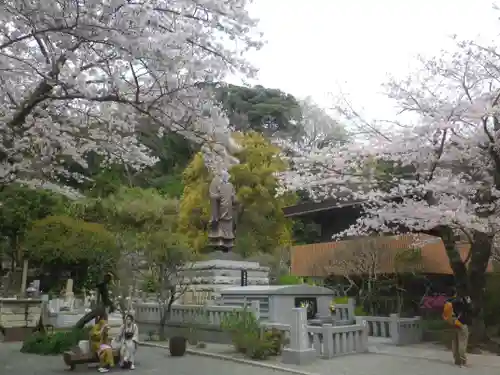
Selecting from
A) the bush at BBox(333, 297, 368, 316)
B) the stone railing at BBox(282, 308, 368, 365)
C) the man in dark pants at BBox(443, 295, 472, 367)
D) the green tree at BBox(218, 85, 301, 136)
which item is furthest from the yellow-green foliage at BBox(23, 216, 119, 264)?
the green tree at BBox(218, 85, 301, 136)

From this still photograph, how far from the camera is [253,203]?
1132 inches

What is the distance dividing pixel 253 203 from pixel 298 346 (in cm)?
1812

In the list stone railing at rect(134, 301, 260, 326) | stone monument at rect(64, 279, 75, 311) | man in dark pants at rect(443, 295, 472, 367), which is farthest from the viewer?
stone monument at rect(64, 279, 75, 311)

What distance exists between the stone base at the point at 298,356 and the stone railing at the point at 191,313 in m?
1.76

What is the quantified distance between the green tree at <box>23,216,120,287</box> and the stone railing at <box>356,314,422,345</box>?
1050 cm

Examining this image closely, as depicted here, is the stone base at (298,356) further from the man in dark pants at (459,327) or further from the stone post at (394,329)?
the stone post at (394,329)

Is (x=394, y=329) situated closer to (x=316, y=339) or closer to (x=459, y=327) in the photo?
(x=316, y=339)

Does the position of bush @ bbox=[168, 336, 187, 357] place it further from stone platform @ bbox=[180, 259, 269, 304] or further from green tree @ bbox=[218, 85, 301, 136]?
green tree @ bbox=[218, 85, 301, 136]

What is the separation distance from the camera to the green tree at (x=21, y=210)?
21406mm

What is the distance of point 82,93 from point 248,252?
19713 millimetres

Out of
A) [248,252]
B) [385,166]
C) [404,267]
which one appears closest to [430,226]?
[385,166]

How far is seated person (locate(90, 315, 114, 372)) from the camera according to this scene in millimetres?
10133

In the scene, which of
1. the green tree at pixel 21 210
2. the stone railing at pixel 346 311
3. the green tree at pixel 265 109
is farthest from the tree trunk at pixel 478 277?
the green tree at pixel 265 109

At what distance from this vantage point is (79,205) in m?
27.3
